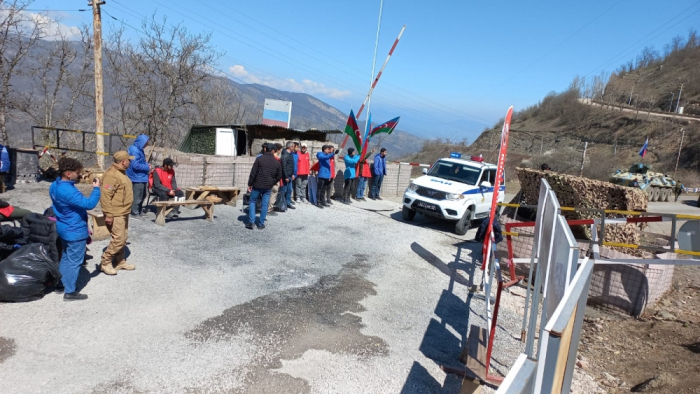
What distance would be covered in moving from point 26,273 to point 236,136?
1244cm

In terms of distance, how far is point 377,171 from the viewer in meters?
14.6

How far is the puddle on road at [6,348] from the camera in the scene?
12.5ft

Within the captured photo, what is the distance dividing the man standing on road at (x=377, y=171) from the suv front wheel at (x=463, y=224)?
433 cm

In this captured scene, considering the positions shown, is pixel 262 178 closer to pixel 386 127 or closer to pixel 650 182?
pixel 386 127

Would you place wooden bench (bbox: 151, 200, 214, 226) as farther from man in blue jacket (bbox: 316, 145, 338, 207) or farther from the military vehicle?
the military vehicle

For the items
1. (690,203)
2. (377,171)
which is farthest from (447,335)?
(690,203)

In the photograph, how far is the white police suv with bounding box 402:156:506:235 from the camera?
10750 mm

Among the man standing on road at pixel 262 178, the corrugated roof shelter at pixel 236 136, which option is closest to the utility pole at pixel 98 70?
the corrugated roof shelter at pixel 236 136

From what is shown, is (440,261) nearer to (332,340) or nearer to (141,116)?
(332,340)

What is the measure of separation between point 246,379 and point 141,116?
1032 inches

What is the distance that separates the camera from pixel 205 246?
24.7 ft

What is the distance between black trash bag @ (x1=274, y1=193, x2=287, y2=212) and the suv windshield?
13.9 ft

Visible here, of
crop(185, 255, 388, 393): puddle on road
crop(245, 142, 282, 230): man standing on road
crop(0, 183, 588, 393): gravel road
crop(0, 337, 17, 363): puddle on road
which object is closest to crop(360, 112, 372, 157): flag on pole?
crop(245, 142, 282, 230): man standing on road

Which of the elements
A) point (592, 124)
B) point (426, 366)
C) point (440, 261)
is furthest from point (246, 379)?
point (592, 124)
